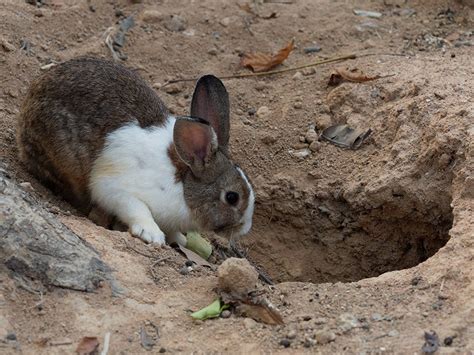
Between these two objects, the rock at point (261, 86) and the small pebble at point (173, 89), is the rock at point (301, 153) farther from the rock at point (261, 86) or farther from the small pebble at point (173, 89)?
the small pebble at point (173, 89)

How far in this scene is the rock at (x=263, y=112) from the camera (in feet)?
24.5

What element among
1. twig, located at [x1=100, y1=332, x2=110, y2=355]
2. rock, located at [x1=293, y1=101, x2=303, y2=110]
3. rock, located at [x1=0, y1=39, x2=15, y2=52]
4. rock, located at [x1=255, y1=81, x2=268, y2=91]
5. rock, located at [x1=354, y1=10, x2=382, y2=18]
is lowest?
rock, located at [x1=293, y1=101, x2=303, y2=110]

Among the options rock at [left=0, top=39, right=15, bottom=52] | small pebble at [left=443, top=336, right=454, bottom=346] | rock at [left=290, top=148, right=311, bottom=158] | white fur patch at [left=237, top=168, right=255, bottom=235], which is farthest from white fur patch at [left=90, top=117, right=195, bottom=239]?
small pebble at [left=443, top=336, right=454, bottom=346]

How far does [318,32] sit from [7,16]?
279cm

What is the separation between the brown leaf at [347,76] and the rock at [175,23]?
1.54m

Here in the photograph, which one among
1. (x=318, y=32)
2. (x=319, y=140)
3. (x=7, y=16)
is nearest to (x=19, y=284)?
(x=319, y=140)

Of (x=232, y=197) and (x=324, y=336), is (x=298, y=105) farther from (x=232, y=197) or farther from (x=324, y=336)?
(x=324, y=336)

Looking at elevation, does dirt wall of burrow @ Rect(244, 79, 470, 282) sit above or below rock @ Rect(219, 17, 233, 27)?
below

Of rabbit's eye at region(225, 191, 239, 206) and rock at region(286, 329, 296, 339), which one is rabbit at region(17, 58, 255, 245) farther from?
rock at region(286, 329, 296, 339)

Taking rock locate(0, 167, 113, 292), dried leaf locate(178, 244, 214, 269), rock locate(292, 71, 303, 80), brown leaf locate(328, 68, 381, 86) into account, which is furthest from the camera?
rock locate(292, 71, 303, 80)

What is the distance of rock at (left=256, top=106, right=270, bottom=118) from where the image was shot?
7477 millimetres

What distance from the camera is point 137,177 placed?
6.25 meters

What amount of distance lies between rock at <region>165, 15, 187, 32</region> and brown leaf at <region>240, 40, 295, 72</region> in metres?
0.71

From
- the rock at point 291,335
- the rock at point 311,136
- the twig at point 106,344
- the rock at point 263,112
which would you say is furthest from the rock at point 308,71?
the twig at point 106,344
